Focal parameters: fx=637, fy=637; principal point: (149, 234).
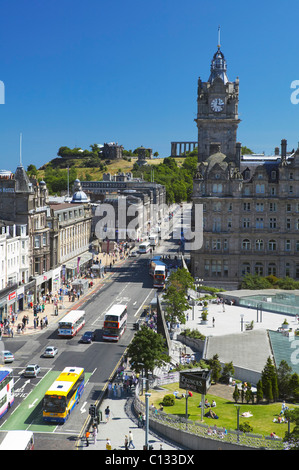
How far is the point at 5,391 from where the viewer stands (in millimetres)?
54031

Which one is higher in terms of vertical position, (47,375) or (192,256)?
(192,256)

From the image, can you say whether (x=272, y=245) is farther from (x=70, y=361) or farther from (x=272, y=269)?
(x=70, y=361)

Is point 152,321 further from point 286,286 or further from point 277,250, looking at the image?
point 277,250

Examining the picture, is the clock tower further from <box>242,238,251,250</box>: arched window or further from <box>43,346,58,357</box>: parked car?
<box>43,346,58,357</box>: parked car

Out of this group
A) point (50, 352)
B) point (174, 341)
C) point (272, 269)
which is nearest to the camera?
point (50, 352)

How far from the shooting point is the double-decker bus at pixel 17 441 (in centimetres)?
4181

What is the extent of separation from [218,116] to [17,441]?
89.7 metres

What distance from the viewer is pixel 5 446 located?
4159cm

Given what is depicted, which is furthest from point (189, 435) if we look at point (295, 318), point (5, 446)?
point (295, 318)

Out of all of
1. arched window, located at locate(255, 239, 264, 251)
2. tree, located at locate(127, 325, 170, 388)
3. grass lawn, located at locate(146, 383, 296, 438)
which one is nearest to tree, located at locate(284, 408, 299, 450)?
grass lawn, located at locate(146, 383, 296, 438)

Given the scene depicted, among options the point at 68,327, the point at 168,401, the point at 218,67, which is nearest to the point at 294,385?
the point at 168,401

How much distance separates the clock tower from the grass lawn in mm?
70537
